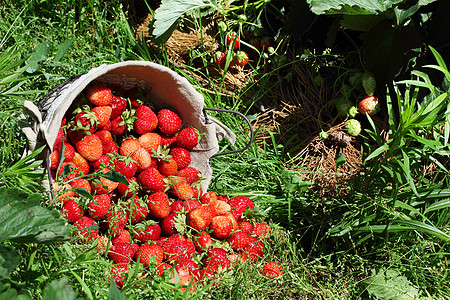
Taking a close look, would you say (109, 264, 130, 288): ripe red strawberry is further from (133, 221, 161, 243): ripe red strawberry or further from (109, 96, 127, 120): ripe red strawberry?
(109, 96, 127, 120): ripe red strawberry

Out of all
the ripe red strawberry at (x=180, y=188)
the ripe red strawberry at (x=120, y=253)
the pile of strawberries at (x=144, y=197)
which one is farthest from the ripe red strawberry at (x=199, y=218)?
the ripe red strawberry at (x=120, y=253)

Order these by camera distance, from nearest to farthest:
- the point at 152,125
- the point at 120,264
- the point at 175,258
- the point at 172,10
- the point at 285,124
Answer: the point at 120,264
the point at 175,258
the point at 152,125
the point at 172,10
the point at 285,124

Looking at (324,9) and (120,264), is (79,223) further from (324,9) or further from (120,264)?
(324,9)

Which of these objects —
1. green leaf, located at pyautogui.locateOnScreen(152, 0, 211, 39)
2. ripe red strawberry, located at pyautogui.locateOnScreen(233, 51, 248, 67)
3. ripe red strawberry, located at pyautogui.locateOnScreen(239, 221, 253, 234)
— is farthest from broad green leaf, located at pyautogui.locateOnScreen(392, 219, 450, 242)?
green leaf, located at pyautogui.locateOnScreen(152, 0, 211, 39)

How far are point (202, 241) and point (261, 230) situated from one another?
1.14 feet

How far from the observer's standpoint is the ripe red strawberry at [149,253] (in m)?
1.99

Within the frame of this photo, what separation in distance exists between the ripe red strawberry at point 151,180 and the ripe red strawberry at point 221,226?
1.06 feet

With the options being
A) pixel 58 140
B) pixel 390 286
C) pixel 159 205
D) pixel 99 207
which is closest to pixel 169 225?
pixel 159 205

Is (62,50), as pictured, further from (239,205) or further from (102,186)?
(239,205)

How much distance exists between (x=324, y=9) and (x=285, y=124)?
893 millimetres

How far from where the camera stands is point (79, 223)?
1.96 metres

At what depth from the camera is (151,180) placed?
2205 millimetres

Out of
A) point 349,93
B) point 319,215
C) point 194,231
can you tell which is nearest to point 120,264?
point 194,231

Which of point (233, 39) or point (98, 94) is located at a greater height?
point (98, 94)
